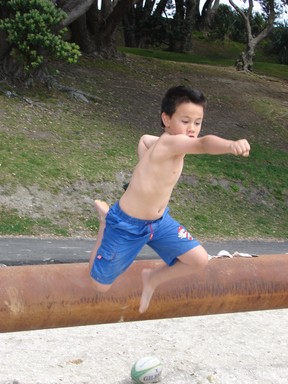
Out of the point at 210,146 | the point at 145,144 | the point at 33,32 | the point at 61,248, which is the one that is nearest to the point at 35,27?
the point at 33,32

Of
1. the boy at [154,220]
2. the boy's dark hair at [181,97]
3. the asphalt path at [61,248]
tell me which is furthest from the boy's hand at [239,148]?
the asphalt path at [61,248]

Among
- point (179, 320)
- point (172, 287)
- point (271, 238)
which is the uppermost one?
point (172, 287)

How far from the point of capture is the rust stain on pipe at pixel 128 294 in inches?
139

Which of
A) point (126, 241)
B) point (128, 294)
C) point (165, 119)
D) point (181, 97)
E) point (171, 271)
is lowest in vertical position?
point (128, 294)

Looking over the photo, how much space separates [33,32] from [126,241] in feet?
47.1

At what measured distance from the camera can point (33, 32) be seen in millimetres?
17312

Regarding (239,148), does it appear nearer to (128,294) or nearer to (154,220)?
(154,220)

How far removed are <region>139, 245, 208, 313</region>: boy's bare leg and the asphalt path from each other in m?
5.83

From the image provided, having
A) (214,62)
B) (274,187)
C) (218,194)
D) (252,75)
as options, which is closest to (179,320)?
(218,194)

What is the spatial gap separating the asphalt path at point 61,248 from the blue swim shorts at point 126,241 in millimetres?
5841

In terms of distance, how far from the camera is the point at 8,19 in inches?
685

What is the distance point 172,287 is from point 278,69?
2928 cm

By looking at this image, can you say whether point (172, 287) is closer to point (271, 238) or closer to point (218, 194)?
point (271, 238)

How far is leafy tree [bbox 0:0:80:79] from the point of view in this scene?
1695 cm
